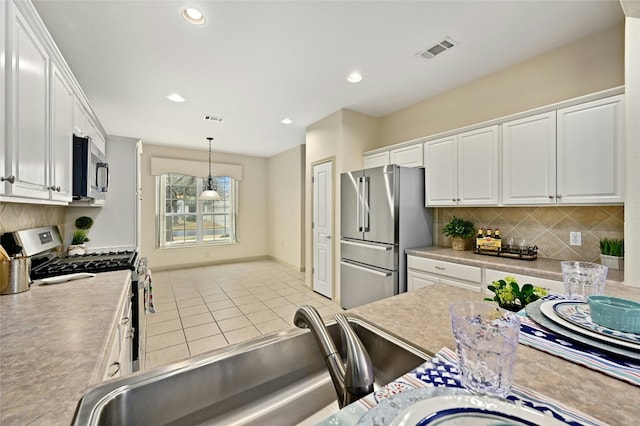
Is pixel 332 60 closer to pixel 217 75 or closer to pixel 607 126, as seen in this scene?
pixel 217 75

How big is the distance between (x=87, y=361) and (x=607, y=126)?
3.24 metres

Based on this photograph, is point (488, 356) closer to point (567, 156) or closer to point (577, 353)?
point (577, 353)

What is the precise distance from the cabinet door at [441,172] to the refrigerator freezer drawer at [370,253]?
0.76 metres

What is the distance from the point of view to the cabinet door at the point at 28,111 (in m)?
1.23

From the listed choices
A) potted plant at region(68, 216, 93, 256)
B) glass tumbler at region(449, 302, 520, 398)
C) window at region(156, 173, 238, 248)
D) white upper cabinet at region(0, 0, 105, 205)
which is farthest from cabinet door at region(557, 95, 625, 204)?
window at region(156, 173, 238, 248)

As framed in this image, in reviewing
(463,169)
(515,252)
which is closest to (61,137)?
(463,169)

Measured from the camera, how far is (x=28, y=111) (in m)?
1.35

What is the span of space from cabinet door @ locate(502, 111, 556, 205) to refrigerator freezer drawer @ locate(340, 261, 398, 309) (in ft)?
4.55

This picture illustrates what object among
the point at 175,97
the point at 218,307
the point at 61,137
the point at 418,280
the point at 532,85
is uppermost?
the point at 175,97

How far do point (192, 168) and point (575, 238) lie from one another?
21.0 ft

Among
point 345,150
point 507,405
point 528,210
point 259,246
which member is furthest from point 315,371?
point 259,246

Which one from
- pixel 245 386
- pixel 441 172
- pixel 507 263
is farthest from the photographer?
pixel 441 172

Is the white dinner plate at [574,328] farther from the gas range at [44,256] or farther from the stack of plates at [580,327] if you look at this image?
the gas range at [44,256]

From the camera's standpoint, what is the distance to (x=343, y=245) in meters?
3.57
